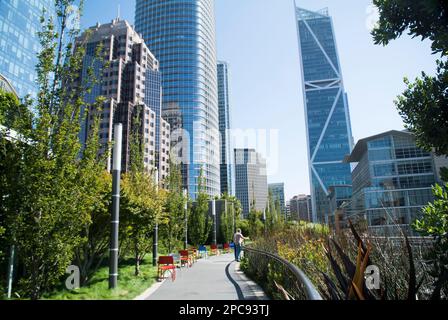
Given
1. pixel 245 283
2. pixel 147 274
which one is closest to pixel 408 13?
pixel 245 283

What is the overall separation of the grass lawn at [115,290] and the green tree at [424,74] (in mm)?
7273

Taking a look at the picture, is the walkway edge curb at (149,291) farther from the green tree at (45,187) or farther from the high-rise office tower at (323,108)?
the high-rise office tower at (323,108)

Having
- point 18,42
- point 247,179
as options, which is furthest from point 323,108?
point 18,42

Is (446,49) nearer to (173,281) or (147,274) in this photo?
(173,281)

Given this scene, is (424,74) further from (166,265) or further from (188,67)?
(188,67)

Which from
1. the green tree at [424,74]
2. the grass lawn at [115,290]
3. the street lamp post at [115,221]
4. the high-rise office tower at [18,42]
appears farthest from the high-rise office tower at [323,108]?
the green tree at [424,74]

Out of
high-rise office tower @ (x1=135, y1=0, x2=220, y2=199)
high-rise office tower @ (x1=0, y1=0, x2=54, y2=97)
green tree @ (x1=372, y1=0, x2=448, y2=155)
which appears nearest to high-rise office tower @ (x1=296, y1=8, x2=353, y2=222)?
high-rise office tower @ (x1=135, y1=0, x2=220, y2=199)

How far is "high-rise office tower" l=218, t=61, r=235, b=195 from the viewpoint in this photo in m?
152

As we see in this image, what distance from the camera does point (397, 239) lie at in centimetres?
406

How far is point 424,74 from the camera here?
491 centimetres

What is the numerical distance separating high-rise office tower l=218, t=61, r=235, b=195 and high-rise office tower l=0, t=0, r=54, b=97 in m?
97.8

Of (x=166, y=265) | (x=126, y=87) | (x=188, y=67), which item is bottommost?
(x=166, y=265)

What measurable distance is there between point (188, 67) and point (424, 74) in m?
107

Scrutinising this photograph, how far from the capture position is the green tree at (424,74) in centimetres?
422
